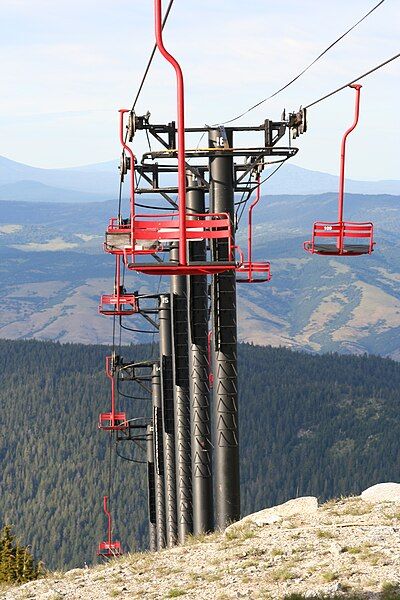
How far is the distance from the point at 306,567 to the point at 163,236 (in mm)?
6912

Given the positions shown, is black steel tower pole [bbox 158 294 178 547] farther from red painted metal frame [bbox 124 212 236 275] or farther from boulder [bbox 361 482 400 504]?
red painted metal frame [bbox 124 212 236 275]

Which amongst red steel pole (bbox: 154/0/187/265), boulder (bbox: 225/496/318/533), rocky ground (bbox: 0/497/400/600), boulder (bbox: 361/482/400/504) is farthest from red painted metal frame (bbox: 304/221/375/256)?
red steel pole (bbox: 154/0/187/265)

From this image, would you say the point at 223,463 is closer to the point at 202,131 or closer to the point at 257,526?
the point at 257,526

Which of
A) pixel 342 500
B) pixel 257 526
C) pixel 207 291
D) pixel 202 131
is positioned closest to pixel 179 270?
pixel 257 526

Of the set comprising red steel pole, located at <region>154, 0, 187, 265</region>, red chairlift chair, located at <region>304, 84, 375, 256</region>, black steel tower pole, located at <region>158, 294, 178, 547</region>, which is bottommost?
black steel tower pole, located at <region>158, 294, 178, 547</region>

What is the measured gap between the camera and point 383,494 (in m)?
32.5

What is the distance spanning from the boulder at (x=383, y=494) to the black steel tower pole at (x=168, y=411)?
67.8 ft

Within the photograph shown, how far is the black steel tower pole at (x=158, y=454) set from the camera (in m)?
56.8

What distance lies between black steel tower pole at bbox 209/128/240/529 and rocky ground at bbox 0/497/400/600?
3387mm

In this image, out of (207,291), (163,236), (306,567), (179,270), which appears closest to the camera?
(179,270)

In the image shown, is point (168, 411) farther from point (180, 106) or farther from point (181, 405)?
point (180, 106)

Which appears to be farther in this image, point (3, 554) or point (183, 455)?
point (3, 554)

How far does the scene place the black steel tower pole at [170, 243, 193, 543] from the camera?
46719mm

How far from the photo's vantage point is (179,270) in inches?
790
